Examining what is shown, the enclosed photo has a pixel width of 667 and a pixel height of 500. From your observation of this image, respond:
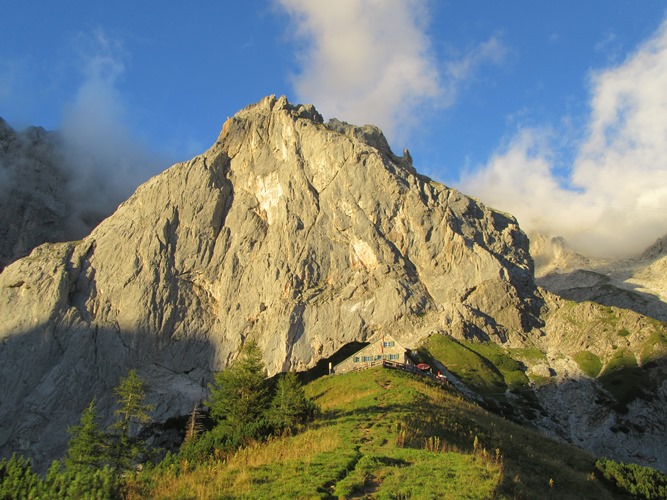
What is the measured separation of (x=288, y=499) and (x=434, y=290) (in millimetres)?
136746

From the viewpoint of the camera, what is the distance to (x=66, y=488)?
18.0 m

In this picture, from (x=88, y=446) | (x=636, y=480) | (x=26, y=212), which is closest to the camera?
(x=636, y=480)

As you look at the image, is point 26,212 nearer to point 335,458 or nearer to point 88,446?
point 88,446

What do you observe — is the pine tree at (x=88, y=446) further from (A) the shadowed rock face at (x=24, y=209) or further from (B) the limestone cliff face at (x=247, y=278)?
(A) the shadowed rock face at (x=24, y=209)

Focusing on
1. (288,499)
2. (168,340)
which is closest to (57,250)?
(168,340)

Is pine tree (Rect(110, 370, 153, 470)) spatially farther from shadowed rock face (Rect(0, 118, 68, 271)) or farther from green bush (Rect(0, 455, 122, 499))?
shadowed rock face (Rect(0, 118, 68, 271))

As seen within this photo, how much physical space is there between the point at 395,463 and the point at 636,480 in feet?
47.1

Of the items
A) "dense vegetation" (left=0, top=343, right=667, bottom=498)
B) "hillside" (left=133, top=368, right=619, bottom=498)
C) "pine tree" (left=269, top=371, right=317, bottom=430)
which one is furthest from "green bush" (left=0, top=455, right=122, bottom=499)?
"pine tree" (left=269, top=371, right=317, bottom=430)

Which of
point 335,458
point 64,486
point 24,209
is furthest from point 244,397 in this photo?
point 24,209

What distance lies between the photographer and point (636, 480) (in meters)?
28.8

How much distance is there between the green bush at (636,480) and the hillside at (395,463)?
2.35 ft

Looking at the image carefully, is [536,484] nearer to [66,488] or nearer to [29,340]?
[66,488]

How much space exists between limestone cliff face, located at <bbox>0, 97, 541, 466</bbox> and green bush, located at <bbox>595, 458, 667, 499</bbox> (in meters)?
105

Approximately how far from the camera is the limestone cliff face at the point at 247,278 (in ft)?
429
